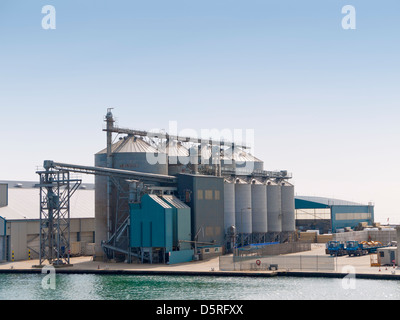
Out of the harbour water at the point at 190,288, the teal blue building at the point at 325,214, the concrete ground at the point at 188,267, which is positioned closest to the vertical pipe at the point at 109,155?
the concrete ground at the point at 188,267

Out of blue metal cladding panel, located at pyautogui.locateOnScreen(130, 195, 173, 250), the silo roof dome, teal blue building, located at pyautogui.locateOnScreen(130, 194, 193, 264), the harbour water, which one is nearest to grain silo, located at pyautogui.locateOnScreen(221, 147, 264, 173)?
the silo roof dome

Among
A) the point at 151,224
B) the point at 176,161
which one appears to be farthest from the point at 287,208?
the point at 151,224

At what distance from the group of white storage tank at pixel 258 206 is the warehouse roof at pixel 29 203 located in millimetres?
21136

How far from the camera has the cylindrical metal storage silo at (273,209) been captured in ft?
348

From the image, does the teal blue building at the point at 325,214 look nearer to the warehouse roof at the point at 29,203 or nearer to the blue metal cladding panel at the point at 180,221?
the warehouse roof at the point at 29,203

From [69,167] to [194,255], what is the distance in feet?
60.2

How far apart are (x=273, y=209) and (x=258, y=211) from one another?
5300 mm

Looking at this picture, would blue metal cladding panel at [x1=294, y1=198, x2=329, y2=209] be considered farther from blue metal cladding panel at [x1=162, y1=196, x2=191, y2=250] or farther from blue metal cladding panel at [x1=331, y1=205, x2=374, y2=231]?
blue metal cladding panel at [x1=162, y1=196, x2=191, y2=250]

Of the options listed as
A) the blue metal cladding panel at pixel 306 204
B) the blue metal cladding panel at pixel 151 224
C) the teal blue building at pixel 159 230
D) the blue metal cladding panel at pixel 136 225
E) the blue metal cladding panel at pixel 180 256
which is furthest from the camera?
the blue metal cladding panel at pixel 306 204

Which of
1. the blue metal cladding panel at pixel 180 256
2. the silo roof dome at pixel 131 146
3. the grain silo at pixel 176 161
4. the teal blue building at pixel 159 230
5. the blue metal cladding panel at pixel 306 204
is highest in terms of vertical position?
the silo roof dome at pixel 131 146

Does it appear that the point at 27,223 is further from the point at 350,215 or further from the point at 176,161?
the point at 350,215

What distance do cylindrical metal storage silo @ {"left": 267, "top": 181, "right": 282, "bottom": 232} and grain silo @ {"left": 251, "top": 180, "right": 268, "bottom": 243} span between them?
2.83 meters

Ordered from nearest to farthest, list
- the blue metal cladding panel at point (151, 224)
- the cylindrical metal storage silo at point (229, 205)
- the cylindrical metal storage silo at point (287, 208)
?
the blue metal cladding panel at point (151, 224), the cylindrical metal storage silo at point (229, 205), the cylindrical metal storage silo at point (287, 208)
